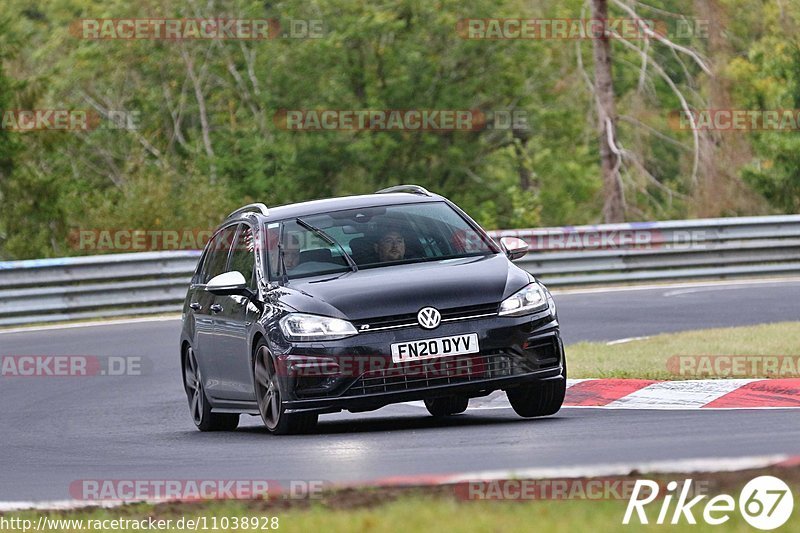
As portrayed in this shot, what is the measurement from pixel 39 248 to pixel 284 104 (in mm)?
14952

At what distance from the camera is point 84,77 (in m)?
48.0

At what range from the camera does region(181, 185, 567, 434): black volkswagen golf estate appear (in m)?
10.1

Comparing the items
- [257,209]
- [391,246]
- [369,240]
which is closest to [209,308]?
[257,209]

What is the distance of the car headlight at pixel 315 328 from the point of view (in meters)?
10.1

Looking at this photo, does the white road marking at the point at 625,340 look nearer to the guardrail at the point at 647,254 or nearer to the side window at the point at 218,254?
the side window at the point at 218,254

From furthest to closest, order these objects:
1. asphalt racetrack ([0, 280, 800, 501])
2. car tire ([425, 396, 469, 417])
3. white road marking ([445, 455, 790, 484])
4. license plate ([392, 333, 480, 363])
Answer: car tire ([425, 396, 469, 417]) < license plate ([392, 333, 480, 363]) < asphalt racetrack ([0, 280, 800, 501]) < white road marking ([445, 455, 790, 484])

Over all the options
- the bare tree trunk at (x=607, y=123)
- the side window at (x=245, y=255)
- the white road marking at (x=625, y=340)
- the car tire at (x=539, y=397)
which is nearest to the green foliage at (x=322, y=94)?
the bare tree trunk at (x=607, y=123)

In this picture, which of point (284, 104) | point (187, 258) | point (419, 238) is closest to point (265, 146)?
point (284, 104)

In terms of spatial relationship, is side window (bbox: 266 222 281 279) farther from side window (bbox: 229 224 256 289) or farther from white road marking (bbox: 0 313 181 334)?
white road marking (bbox: 0 313 181 334)

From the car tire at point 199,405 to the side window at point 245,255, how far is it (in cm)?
102

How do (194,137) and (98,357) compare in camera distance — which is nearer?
(98,357)

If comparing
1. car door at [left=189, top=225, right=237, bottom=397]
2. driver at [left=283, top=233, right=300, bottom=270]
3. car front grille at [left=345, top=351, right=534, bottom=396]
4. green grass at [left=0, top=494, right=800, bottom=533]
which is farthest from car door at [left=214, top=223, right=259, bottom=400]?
green grass at [left=0, top=494, right=800, bottom=533]

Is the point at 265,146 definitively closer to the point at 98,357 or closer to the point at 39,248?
the point at 39,248

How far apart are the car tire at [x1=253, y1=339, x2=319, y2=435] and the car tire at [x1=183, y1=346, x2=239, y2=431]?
1345 mm
